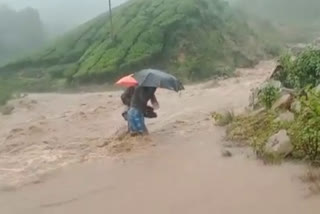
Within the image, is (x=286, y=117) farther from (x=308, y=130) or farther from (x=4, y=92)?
(x=4, y=92)

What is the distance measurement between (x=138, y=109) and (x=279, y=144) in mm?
3096

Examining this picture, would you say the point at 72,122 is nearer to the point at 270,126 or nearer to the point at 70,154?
the point at 70,154

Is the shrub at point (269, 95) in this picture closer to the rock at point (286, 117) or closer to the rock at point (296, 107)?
the rock at point (296, 107)

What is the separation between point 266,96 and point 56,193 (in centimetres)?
453

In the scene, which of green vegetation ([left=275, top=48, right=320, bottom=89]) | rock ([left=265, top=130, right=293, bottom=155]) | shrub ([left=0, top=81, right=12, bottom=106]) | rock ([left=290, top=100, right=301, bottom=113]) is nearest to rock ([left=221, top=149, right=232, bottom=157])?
rock ([left=265, top=130, right=293, bottom=155])

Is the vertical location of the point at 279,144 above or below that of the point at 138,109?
above

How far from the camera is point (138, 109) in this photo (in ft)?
33.6

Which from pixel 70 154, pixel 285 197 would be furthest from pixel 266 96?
pixel 285 197

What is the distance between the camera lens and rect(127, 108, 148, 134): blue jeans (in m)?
10.2

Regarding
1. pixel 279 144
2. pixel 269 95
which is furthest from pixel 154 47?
pixel 279 144

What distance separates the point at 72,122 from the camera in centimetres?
1365

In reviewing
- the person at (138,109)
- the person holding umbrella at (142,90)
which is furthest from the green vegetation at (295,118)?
the person at (138,109)

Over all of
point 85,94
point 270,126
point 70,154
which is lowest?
point 85,94

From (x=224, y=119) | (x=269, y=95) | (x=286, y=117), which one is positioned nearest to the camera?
(x=286, y=117)
